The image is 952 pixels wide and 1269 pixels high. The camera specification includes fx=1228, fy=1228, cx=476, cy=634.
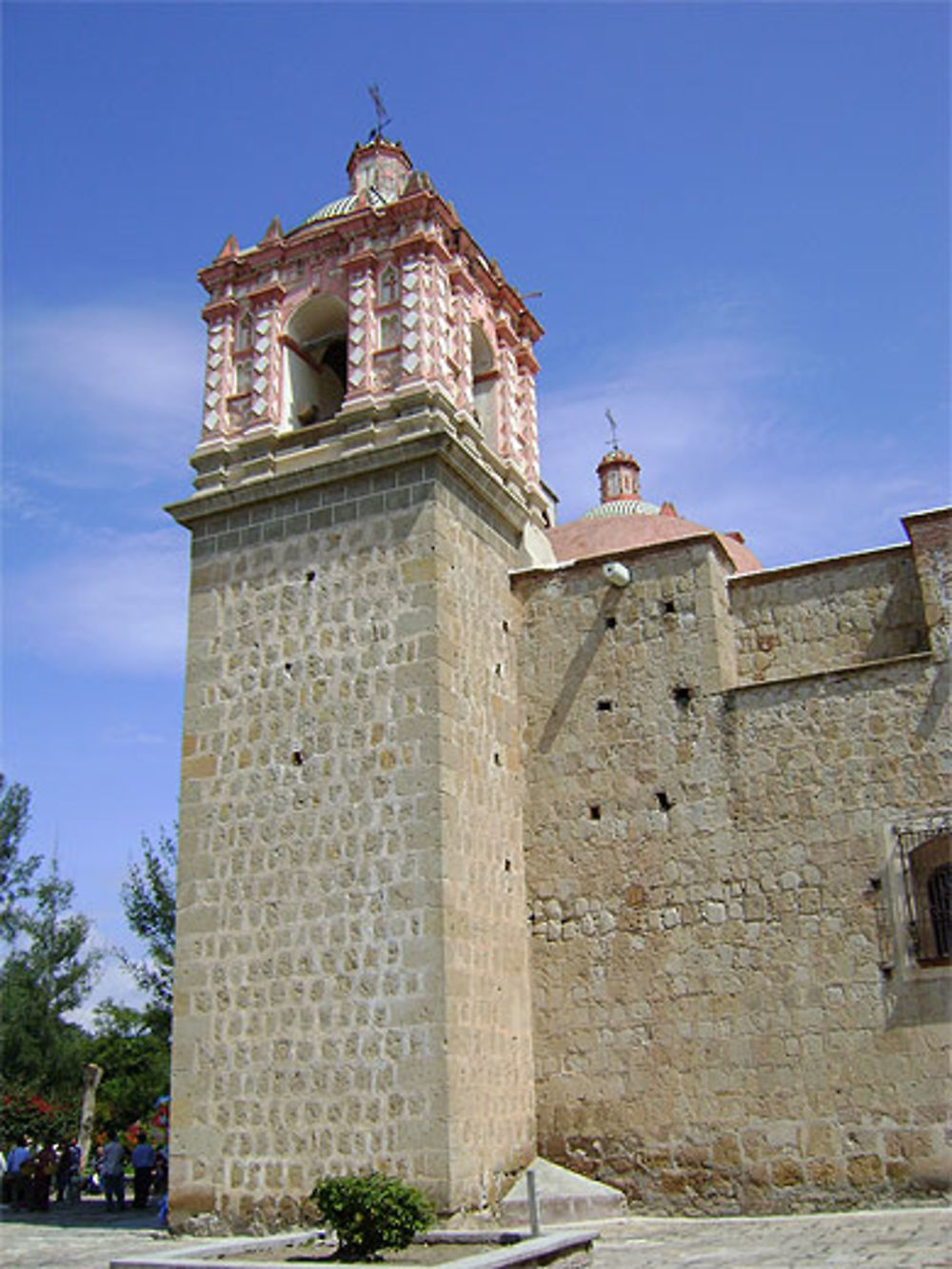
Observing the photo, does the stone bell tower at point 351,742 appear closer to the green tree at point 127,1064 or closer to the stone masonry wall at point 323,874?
the stone masonry wall at point 323,874

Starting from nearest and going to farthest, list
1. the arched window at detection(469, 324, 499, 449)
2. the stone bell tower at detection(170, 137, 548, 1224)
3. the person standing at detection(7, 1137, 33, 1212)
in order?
the stone bell tower at detection(170, 137, 548, 1224)
the arched window at detection(469, 324, 499, 449)
the person standing at detection(7, 1137, 33, 1212)

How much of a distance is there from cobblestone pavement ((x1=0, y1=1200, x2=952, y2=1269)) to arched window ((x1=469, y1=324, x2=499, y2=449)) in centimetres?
830

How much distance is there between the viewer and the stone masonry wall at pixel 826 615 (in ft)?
38.3

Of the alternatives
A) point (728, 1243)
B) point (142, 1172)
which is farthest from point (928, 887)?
point (142, 1172)

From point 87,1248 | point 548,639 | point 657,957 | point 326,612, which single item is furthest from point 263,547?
point 87,1248

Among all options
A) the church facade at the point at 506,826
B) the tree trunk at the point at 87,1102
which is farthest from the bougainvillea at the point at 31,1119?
the church facade at the point at 506,826

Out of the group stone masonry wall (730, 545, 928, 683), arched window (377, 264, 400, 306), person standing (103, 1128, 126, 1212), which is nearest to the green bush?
stone masonry wall (730, 545, 928, 683)

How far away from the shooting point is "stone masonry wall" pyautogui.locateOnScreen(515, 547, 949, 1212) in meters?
10.1

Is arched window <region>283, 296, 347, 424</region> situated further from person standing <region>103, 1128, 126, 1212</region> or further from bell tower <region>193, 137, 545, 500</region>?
person standing <region>103, 1128, 126, 1212</region>

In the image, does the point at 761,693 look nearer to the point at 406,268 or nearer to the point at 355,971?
the point at 355,971

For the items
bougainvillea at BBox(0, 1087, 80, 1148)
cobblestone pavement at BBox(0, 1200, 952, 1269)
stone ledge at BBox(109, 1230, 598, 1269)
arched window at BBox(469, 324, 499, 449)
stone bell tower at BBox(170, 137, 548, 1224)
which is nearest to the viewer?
stone ledge at BBox(109, 1230, 598, 1269)

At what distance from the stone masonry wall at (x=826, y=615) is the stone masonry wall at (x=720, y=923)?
2.13 feet

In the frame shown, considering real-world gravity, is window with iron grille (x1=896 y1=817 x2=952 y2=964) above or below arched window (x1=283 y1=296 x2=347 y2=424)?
below

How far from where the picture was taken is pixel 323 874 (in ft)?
35.9
